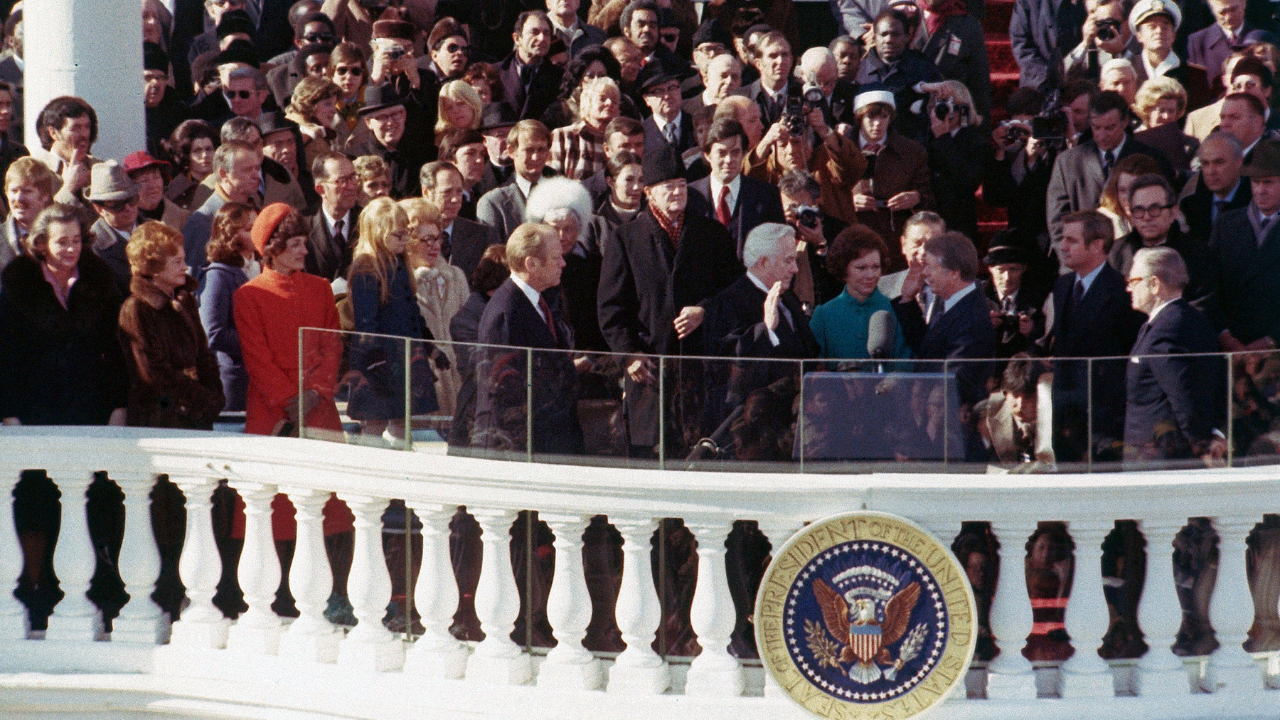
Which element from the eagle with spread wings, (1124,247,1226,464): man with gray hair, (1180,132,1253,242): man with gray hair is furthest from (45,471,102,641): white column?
(1180,132,1253,242): man with gray hair

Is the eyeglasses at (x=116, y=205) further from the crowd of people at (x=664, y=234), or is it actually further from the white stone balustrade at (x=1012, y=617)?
the white stone balustrade at (x=1012, y=617)

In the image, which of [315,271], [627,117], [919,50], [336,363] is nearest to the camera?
[336,363]

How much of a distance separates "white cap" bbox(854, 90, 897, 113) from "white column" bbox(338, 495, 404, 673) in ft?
15.9

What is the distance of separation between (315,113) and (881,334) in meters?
4.27

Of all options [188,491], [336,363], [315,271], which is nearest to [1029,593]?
[336,363]

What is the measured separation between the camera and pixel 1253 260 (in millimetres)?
7109

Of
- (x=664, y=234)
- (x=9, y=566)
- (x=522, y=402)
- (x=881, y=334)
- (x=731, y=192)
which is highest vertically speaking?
(x=731, y=192)

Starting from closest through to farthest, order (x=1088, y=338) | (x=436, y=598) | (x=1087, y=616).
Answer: (x=1087, y=616) → (x=436, y=598) → (x=1088, y=338)

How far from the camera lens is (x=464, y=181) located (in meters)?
8.28

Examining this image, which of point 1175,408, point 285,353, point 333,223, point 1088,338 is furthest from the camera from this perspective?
point 333,223

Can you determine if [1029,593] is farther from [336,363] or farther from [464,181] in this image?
[464,181]

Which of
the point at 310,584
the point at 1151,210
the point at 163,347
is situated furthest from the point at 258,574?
the point at 1151,210

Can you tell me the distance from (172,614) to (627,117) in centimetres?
400

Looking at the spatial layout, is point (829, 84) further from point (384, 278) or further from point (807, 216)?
point (384, 278)
